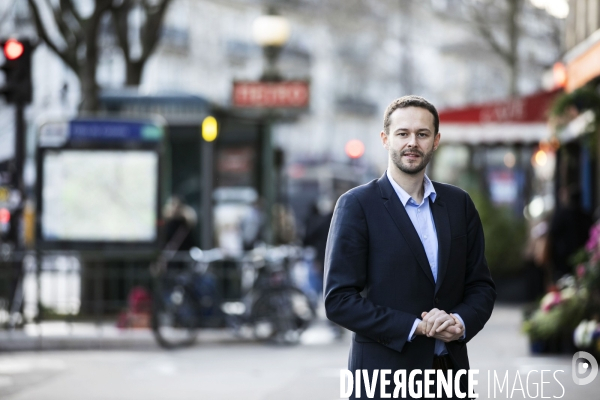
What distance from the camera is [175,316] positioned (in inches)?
502

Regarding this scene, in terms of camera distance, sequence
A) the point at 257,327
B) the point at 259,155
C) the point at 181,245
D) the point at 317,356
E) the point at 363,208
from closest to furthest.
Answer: the point at 363,208 → the point at 317,356 → the point at 257,327 → the point at 181,245 → the point at 259,155

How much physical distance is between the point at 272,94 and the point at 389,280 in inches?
426

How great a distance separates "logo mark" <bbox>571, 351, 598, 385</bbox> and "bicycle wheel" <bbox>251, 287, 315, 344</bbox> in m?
3.47

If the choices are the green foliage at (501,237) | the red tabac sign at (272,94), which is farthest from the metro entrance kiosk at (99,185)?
the green foliage at (501,237)

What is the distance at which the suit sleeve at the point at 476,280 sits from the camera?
405 cm

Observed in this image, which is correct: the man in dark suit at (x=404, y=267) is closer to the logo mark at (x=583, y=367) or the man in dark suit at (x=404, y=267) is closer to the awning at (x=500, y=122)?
the logo mark at (x=583, y=367)

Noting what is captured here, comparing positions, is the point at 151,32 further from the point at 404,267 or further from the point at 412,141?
the point at 404,267

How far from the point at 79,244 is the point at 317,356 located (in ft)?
11.8

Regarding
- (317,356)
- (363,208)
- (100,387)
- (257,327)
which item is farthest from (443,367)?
(257,327)

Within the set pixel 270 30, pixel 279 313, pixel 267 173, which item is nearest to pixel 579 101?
pixel 279 313

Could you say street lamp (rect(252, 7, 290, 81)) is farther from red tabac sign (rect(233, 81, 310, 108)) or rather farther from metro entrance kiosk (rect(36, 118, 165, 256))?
metro entrance kiosk (rect(36, 118, 165, 256))

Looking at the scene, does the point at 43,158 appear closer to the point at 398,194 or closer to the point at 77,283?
the point at 77,283

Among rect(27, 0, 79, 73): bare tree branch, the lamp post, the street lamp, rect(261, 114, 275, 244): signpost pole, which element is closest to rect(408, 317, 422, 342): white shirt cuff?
the lamp post

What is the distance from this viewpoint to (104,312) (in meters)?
13.3
